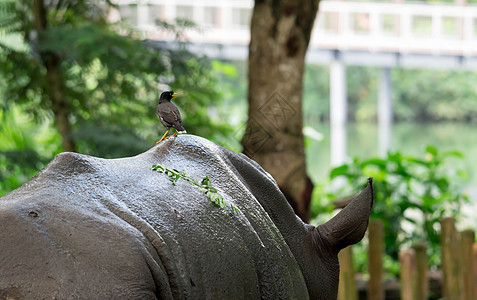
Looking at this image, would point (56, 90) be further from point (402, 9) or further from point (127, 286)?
point (402, 9)

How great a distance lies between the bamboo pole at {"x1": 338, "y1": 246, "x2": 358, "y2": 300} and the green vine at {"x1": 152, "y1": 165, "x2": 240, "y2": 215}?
273 cm

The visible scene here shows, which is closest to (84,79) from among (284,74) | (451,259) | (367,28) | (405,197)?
(284,74)

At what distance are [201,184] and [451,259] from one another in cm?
370

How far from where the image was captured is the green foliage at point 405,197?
5805 mm

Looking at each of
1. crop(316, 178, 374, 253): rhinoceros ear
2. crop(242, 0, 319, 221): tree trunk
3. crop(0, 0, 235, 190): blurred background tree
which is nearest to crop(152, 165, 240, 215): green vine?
crop(316, 178, 374, 253): rhinoceros ear

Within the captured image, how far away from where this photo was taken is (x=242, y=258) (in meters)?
1.26

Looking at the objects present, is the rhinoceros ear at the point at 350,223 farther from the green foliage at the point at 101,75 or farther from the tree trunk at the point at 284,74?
the green foliage at the point at 101,75

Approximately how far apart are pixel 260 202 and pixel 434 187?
5204mm

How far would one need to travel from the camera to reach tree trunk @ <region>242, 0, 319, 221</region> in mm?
3996

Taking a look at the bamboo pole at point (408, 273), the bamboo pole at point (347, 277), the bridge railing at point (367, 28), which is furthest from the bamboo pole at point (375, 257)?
the bridge railing at point (367, 28)

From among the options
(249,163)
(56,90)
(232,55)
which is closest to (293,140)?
(56,90)

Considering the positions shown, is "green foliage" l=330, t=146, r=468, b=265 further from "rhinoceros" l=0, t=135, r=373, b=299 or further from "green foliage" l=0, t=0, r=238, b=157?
"rhinoceros" l=0, t=135, r=373, b=299

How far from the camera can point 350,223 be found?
1.51 m

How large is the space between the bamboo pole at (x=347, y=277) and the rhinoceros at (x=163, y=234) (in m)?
2.38
